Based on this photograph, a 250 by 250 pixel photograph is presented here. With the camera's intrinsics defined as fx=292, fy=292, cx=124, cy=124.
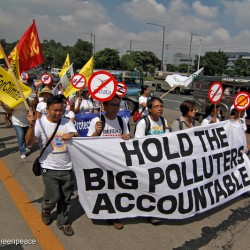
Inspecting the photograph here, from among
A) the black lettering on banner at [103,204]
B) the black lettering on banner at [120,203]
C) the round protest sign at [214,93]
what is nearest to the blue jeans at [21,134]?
the black lettering on banner at [103,204]

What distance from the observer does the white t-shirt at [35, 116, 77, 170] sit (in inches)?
133

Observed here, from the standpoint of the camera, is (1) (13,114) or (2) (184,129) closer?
(2) (184,129)

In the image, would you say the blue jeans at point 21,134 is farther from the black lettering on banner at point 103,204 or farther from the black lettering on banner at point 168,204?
the black lettering on banner at point 168,204

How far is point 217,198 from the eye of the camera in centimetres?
409

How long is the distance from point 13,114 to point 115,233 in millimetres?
3868

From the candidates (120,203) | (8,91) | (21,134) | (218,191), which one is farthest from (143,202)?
(21,134)

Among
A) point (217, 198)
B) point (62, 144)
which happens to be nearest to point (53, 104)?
point (62, 144)

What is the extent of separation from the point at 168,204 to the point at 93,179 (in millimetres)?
1006

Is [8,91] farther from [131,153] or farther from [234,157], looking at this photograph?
[234,157]

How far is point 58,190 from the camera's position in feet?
11.3

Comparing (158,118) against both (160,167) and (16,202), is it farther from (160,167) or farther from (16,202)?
(16,202)

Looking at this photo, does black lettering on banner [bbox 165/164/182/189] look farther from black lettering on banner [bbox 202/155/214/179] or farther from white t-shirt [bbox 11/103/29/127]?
white t-shirt [bbox 11/103/29/127]

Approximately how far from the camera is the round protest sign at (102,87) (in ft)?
12.4

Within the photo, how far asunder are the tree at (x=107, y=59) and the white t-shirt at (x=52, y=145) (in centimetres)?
5337
